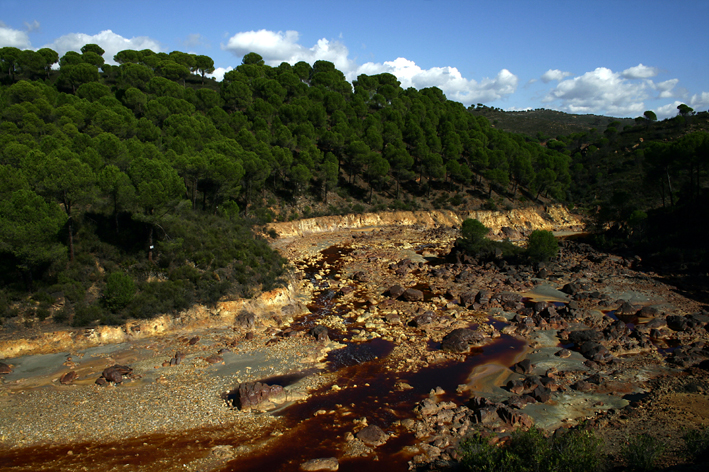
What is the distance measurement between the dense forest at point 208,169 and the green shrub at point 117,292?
0.08 m

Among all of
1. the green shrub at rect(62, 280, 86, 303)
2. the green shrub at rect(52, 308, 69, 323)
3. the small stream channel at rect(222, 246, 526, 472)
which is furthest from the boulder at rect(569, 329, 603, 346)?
the green shrub at rect(52, 308, 69, 323)

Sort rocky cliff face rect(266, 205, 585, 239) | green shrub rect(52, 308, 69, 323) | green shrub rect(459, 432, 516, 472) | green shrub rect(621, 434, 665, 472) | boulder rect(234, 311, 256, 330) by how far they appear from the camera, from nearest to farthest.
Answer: green shrub rect(621, 434, 665, 472)
green shrub rect(459, 432, 516, 472)
green shrub rect(52, 308, 69, 323)
boulder rect(234, 311, 256, 330)
rocky cliff face rect(266, 205, 585, 239)

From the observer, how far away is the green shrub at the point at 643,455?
11.7 metres

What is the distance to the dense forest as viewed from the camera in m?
24.2

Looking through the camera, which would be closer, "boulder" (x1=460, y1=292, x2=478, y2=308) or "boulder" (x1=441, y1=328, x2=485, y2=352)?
"boulder" (x1=441, y1=328, x2=485, y2=352)

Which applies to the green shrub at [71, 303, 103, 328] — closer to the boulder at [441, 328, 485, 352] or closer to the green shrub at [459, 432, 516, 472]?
the boulder at [441, 328, 485, 352]

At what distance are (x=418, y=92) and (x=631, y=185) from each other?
55319 mm

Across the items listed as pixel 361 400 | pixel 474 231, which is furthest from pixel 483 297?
pixel 361 400

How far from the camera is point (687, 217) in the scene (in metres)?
44.8

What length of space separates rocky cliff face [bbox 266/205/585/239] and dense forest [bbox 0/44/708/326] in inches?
88.7

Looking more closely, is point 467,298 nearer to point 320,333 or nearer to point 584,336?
point 584,336

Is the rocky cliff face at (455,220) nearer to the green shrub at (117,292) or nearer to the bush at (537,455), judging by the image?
the green shrub at (117,292)

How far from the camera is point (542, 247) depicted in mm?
40312

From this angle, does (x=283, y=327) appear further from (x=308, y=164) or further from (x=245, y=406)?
(x=308, y=164)
